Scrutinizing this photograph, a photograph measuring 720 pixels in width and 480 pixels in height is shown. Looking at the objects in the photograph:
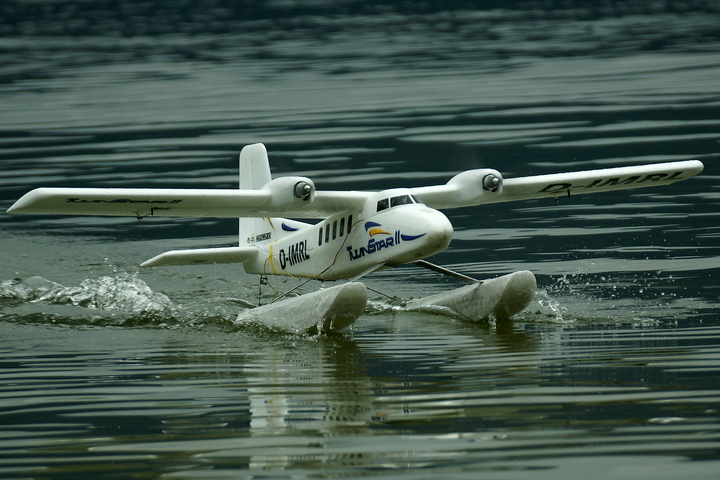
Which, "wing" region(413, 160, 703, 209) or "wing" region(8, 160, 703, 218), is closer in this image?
"wing" region(8, 160, 703, 218)

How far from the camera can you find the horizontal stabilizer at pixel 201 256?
53.6ft

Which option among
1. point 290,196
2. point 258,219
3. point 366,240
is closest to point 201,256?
point 258,219

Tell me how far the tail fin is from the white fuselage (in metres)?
0.24

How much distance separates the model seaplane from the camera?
46.1 feet

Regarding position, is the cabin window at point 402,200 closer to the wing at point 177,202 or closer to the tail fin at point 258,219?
the wing at point 177,202

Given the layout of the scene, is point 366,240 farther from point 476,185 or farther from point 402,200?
point 476,185

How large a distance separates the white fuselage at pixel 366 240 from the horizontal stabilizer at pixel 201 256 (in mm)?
487

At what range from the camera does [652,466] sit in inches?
261

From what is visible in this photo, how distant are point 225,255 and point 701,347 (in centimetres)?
880

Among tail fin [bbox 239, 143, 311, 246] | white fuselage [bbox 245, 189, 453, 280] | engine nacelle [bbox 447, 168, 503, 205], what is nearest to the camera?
white fuselage [bbox 245, 189, 453, 280]

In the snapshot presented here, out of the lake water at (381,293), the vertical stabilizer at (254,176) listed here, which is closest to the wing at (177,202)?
the lake water at (381,293)

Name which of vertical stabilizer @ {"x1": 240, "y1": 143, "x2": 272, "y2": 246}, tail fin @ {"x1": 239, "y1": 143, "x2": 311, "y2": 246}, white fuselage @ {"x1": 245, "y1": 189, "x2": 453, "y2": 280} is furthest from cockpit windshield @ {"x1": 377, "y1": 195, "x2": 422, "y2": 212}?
vertical stabilizer @ {"x1": 240, "y1": 143, "x2": 272, "y2": 246}

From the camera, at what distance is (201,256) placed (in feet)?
54.7

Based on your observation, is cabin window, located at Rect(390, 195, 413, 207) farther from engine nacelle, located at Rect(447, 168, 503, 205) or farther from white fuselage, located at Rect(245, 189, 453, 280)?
engine nacelle, located at Rect(447, 168, 503, 205)
